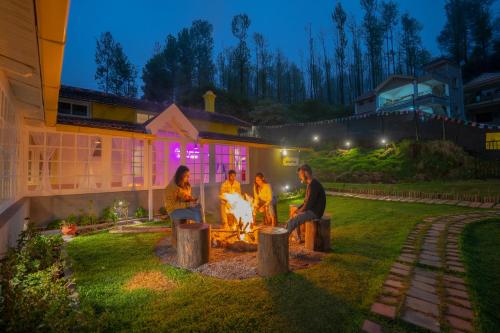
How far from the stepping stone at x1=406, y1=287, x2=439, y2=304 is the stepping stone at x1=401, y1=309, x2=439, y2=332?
1.48ft

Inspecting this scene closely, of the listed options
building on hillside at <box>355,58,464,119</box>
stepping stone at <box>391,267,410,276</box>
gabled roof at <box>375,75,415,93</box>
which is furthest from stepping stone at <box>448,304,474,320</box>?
gabled roof at <box>375,75,415,93</box>

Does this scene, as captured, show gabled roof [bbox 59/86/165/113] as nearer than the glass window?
No

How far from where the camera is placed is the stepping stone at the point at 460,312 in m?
3.10

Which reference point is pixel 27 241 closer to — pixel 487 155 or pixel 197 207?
pixel 197 207

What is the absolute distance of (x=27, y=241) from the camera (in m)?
5.02

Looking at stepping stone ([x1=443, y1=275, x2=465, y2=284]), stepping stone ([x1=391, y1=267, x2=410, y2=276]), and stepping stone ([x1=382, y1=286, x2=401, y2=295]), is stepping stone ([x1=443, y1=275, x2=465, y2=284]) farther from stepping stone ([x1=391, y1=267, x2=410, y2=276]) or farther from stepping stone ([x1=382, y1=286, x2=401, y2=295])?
stepping stone ([x1=382, y1=286, x2=401, y2=295])

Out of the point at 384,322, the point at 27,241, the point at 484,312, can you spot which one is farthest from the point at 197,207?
the point at 484,312

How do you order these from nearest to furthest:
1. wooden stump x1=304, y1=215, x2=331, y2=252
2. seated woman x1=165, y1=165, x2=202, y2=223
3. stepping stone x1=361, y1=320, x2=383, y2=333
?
stepping stone x1=361, y1=320, x2=383, y2=333
wooden stump x1=304, y1=215, x2=331, y2=252
seated woman x1=165, y1=165, x2=202, y2=223

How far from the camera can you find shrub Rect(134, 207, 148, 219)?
9654 mm

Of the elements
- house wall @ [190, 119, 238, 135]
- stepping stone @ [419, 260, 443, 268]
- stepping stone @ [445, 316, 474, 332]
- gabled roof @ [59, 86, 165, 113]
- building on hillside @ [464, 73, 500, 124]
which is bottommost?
stepping stone @ [445, 316, 474, 332]

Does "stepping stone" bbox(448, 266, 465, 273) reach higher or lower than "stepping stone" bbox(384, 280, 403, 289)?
higher

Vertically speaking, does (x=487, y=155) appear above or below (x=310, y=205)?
above

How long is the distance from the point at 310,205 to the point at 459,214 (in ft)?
21.4

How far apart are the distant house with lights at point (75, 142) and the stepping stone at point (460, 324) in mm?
4992
